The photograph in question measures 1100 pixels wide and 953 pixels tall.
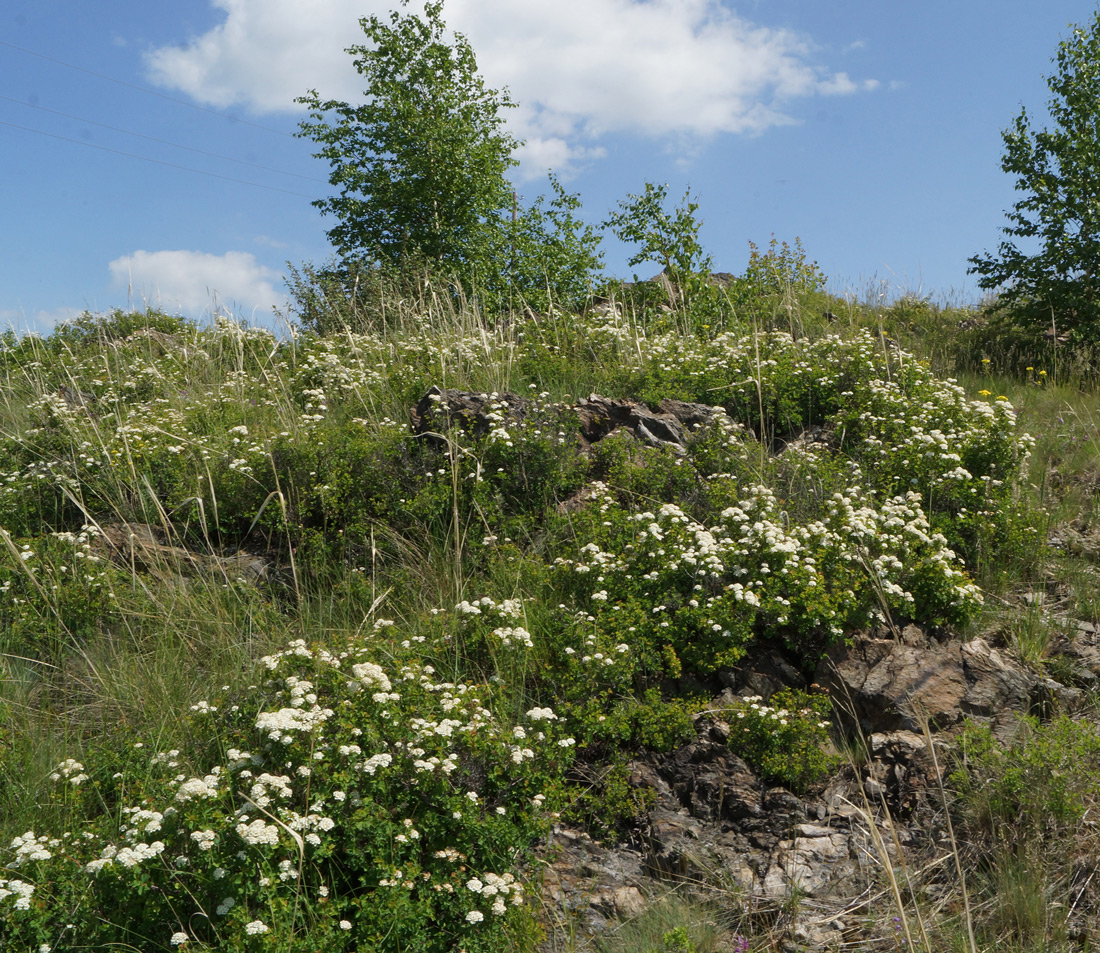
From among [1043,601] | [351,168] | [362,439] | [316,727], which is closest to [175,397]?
[362,439]

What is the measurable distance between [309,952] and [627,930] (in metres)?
1.25

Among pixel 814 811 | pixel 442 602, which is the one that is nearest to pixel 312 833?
pixel 442 602

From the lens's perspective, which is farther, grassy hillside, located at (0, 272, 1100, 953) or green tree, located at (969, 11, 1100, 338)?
green tree, located at (969, 11, 1100, 338)

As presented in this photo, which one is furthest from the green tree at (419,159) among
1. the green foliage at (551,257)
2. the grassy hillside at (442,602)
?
the grassy hillside at (442,602)

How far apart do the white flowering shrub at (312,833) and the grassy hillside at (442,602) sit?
0.02 meters

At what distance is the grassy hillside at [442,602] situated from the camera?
10.0 ft

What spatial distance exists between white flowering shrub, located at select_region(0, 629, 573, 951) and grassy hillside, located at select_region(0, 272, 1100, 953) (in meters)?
0.02

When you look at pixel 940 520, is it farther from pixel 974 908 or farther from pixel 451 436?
pixel 451 436

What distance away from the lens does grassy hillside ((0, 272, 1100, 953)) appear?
3057 mm

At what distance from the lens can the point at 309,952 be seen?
2.80m

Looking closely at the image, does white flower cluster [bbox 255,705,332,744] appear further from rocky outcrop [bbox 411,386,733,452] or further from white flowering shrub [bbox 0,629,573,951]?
rocky outcrop [bbox 411,386,733,452]

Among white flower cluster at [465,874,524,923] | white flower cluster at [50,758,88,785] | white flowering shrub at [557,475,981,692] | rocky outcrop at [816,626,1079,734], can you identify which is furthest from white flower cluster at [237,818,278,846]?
rocky outcrop at [816,626,1079,734]

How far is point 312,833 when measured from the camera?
9.57ft

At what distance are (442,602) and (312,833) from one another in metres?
2.18
